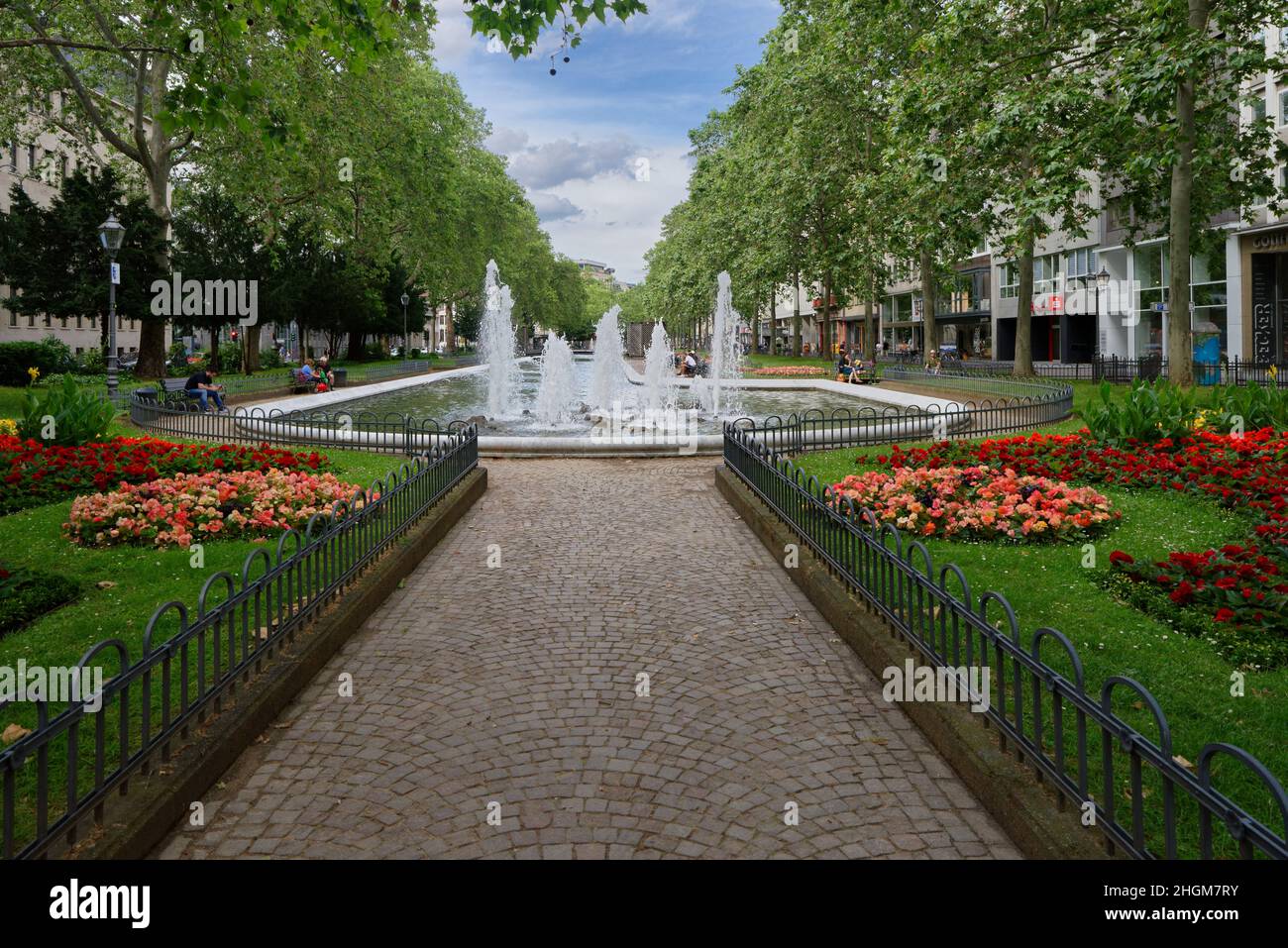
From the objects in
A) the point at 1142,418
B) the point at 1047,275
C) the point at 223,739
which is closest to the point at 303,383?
the point at 1142,418

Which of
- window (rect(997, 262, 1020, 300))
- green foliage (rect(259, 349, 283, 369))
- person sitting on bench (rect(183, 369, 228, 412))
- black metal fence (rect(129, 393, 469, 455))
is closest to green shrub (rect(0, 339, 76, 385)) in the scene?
person sitting on bench (rect(183, 369, 228, 412))

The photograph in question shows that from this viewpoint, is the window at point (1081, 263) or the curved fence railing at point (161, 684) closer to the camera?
the curved fence railing at point (161, 684)

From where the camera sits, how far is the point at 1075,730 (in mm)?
5105

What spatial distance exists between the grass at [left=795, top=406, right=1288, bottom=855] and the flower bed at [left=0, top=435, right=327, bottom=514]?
8.89 meters

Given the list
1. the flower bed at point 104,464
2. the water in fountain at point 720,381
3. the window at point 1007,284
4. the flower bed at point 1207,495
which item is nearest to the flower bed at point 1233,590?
the flower bed at point 1207,495

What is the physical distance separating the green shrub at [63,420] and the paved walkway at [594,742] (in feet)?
27.3

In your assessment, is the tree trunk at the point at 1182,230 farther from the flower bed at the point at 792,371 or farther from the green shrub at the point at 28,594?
the flower bed at the point at 792,371

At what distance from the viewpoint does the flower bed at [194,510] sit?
9.56 metres

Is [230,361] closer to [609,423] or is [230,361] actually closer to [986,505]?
[609,423]

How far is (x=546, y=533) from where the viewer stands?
36.7 ft

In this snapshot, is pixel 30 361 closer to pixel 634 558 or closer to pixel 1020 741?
pixel 634 558

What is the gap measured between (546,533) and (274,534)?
2923 mm

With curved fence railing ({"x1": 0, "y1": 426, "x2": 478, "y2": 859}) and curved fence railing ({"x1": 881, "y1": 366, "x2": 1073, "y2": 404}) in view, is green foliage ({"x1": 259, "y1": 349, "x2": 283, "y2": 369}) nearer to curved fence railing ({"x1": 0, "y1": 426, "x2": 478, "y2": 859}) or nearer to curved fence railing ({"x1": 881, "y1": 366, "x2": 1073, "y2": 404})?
curved fence railing ({"x1": 881, "y1": 366, "x2": 1073, "y2": 404})
